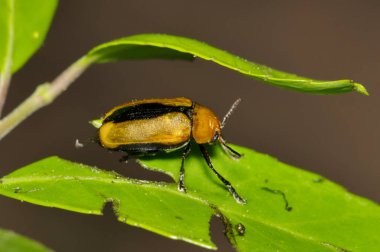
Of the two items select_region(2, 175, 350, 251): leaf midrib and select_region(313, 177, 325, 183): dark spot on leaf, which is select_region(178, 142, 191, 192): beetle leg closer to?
select_region(2, 175, 350, 251): leaf midrib

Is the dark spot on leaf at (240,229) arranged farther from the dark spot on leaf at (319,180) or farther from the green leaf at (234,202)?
the dark spot on leaf at (319,180)

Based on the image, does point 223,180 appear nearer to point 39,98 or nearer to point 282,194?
point 282,194

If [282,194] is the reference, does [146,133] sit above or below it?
above

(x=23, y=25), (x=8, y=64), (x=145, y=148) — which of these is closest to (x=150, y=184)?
(x=145, y=148)

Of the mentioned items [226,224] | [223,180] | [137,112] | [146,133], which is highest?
[137,112]

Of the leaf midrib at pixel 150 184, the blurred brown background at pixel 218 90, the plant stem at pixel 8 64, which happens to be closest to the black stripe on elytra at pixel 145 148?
the leaf midrib at pixel 150 184

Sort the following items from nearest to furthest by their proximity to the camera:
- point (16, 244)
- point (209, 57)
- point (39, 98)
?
point (16, 244) → point (209, 57) → point (39, 98)

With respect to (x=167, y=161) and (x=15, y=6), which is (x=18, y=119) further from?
→ (x=167, y=161)
